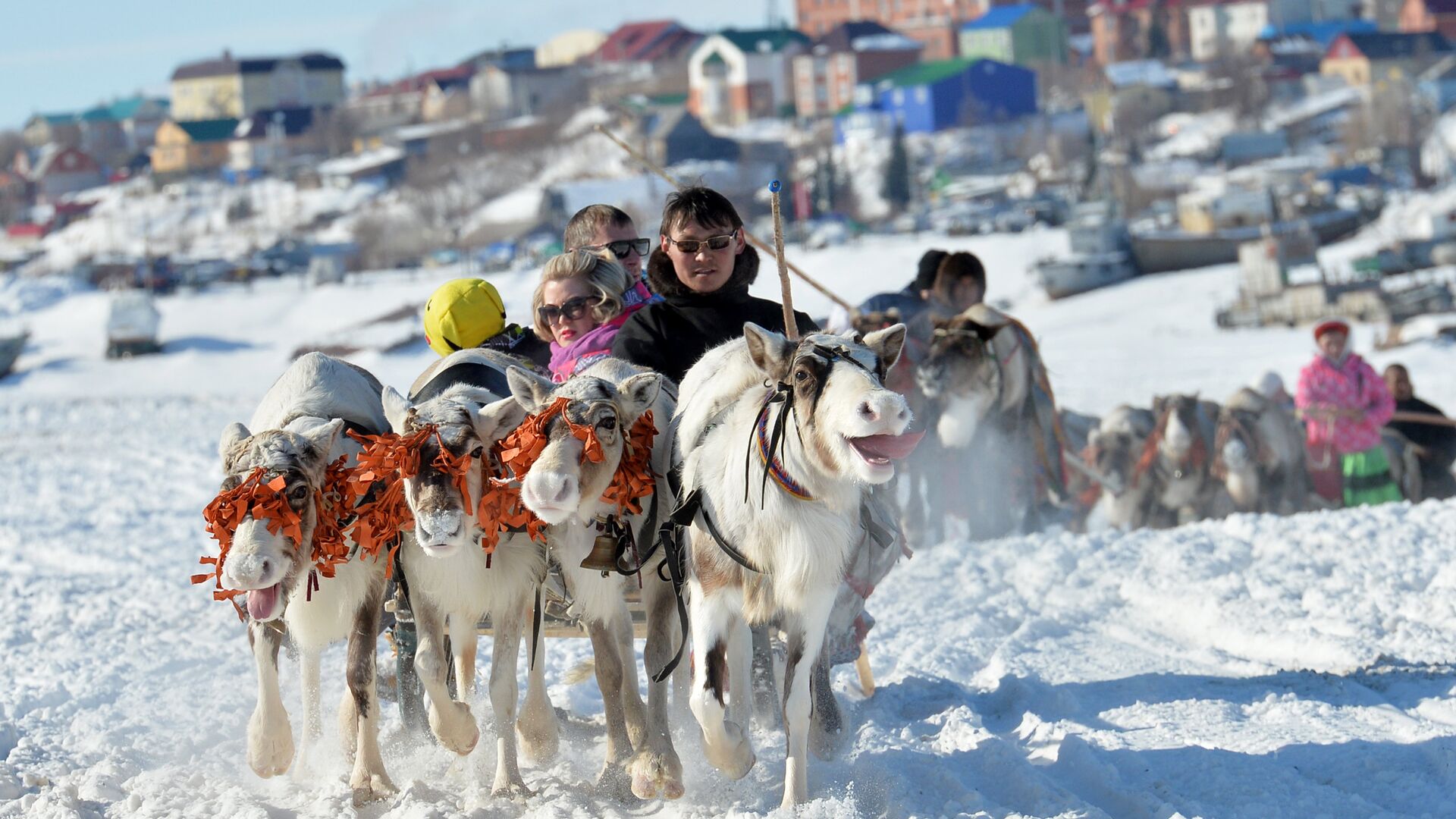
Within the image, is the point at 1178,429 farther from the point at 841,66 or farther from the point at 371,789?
the point at 841,66

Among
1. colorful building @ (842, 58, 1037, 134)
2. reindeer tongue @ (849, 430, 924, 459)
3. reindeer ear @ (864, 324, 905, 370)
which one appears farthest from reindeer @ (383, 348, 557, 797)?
colorful building @ (842, 58, 1037, 134)

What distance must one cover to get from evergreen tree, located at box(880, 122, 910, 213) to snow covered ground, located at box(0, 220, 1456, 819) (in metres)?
65.0

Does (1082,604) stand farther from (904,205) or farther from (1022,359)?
(904,205)

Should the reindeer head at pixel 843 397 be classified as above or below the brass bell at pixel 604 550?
above

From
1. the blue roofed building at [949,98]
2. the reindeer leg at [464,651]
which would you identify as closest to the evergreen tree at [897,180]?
the blue roofed building at [949,98]

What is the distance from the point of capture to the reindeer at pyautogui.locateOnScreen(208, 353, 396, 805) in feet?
17.1

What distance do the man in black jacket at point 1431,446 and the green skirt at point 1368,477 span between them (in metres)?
0.65

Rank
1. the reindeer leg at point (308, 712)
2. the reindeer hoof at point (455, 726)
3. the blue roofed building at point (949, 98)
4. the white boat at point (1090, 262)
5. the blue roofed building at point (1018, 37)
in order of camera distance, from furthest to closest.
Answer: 1. the blue roofed building at point (1018, 37)
2. the blue roofed building at point (949, 98)
3. the white boat at point (1090, 262)
4. the reindeer leg at point (308, 712)
5. the reindeer hoof at point (455, 726)

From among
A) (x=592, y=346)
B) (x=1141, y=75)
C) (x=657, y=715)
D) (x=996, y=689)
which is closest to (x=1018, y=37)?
(x=1141, y=75)

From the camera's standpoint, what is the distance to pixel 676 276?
6.64 m

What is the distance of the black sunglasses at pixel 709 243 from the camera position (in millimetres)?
6320

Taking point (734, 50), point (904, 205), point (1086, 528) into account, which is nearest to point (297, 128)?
point (734, 50)

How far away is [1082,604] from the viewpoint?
30.0 feet

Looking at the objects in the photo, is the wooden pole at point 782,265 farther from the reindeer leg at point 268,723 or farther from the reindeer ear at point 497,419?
the reindeer leg at point 268,723
